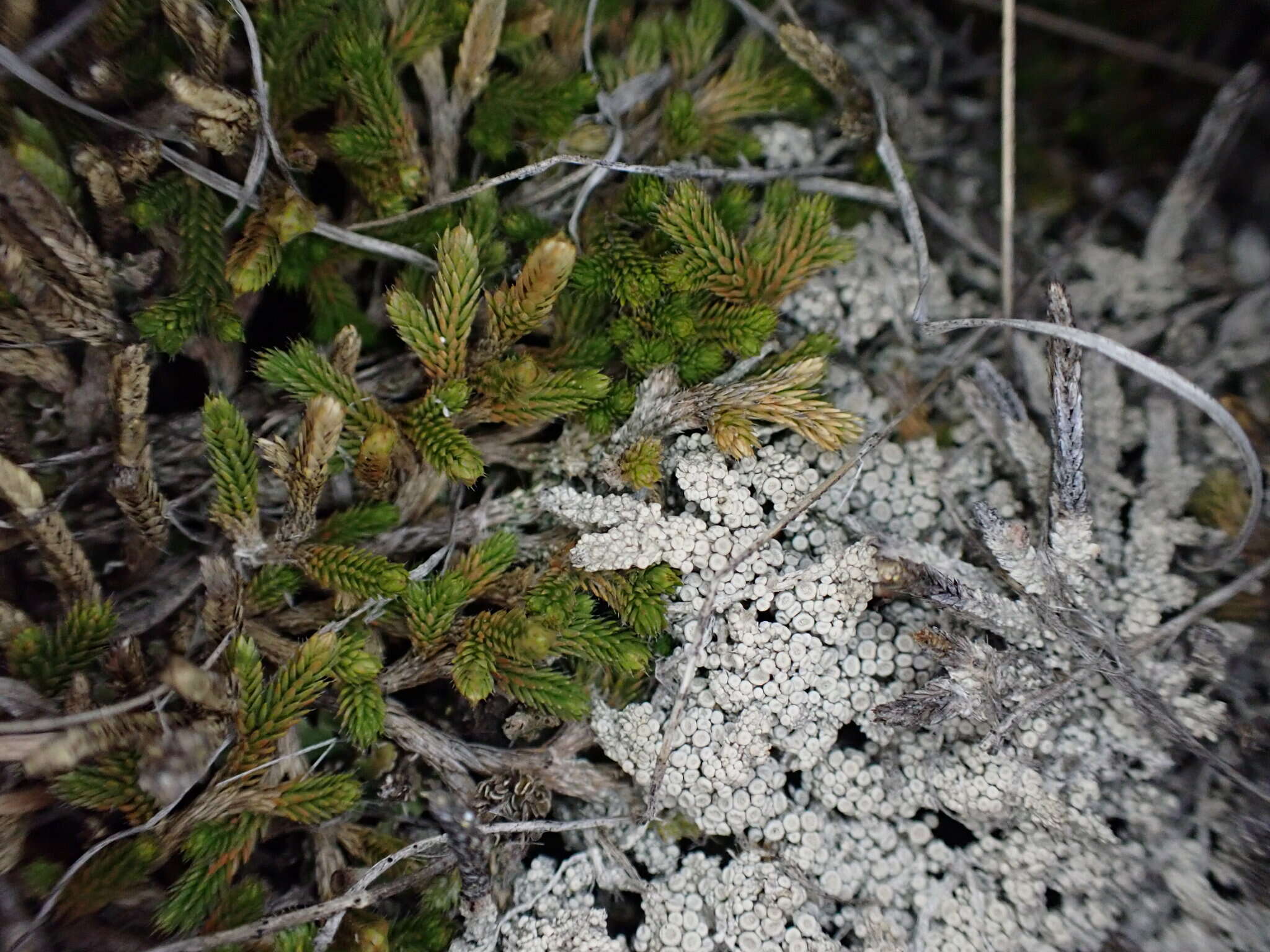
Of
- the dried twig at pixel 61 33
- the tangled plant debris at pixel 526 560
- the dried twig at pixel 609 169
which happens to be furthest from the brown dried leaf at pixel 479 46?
the dried twig at pixel 61 33

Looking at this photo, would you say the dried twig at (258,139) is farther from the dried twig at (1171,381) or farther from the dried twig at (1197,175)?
the dried twig at (1197,175)

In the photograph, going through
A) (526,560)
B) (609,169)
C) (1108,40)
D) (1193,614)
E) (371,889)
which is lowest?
(371,889)

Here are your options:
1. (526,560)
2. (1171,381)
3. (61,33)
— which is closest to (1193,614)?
(1171,381)

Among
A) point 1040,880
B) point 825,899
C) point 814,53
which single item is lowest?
point 825,899

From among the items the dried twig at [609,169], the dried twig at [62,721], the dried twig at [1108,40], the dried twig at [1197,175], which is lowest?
the dried twig at [62,721]

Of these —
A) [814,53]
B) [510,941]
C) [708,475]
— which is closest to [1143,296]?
[814,53]

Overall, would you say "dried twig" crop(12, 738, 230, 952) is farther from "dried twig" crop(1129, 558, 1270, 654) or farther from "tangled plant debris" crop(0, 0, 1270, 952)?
"dried twig" crop(1129, 558, 1270, 654)

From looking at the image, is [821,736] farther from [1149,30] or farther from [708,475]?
[1149,30]

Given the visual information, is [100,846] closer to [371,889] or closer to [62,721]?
[62,721]
